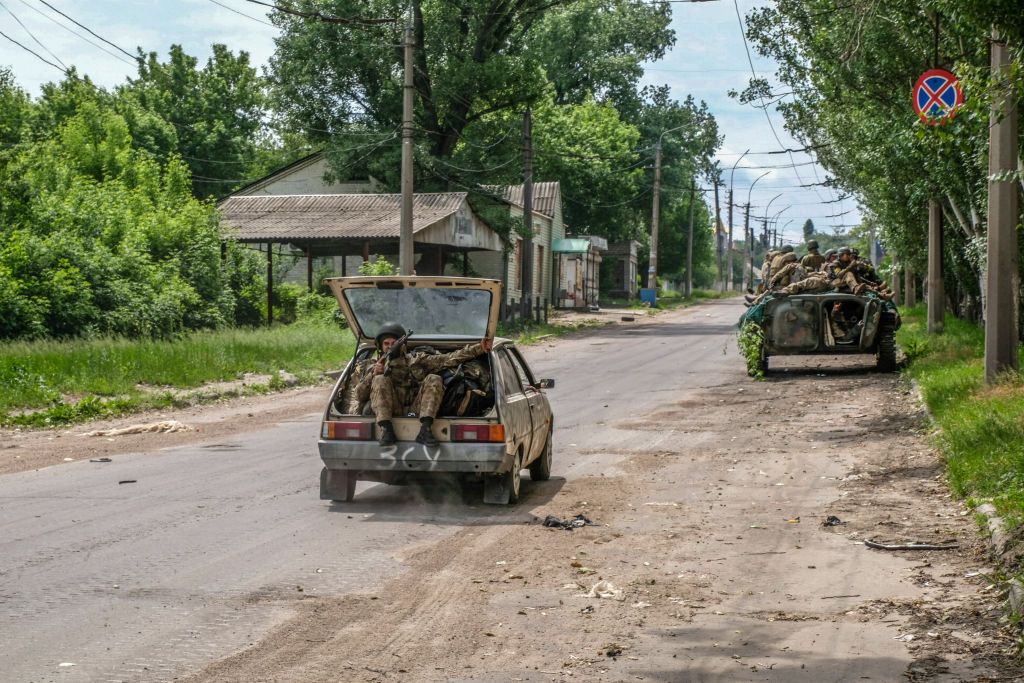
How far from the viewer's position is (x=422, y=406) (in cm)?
974

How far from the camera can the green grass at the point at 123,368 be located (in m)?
17.6

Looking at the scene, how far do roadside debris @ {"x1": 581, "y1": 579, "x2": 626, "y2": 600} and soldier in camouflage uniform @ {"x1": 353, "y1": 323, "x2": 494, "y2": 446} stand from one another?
277 centimetres

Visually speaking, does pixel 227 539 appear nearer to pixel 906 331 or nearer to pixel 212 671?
pixel 212 671

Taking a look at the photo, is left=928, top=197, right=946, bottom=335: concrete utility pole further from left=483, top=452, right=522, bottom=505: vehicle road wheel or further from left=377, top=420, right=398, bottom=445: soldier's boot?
left=377, top=420, right=398, bottom=445: soldier's boot

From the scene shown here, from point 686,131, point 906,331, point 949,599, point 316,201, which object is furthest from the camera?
point 686,131

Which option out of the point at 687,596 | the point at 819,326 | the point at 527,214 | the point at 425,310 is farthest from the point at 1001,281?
the point at 527,214

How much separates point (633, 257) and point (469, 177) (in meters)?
35.9

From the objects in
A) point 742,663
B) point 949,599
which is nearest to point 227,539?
point 742,663

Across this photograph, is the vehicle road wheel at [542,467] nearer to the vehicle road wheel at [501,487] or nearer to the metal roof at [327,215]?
the vehicle road wheel at [501,487]

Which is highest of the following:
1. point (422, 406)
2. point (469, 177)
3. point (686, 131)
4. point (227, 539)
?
point (686, 131)

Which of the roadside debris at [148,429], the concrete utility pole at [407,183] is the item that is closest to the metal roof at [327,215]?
the concrete utility pole at [407,183]

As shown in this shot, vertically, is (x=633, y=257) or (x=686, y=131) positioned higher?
(x=686, y=131)

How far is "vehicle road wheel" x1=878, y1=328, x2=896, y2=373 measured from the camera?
879 inches

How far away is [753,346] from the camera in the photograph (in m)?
22.5
